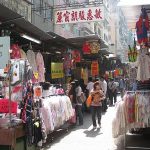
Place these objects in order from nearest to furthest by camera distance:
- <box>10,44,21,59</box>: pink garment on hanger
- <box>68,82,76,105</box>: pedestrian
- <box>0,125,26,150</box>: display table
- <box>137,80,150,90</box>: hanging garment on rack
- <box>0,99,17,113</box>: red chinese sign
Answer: <box>0,125,26,150</box>: display table → <box>0,99,17,113</box>: red chinese sign → <box>137,80,150,90</box>: hanging garment on rack → <box>10,44,21,59</box>: pink garment on hanger → <box>68,82,76,105</box>: pedestrian

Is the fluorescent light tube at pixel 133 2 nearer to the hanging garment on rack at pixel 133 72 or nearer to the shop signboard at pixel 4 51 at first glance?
the hanging garment on rack at pixel 133 72

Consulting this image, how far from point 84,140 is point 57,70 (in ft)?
Result: 15.8

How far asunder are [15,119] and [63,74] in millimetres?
8215

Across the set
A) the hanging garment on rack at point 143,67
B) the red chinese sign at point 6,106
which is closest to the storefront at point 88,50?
the hanging garment on rack at point 143,67

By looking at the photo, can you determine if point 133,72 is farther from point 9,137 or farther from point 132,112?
point 9,137

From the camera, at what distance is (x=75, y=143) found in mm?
10359

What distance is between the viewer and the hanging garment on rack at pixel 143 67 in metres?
9.13

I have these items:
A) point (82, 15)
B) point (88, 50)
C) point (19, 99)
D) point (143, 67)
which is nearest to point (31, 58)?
point (19, 99)

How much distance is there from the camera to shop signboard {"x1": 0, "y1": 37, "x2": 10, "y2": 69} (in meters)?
6.88

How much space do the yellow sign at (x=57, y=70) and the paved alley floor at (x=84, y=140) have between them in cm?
251

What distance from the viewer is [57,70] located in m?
15.0

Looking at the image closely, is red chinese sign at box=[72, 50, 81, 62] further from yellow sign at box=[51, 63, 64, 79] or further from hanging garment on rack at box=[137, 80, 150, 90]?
hanging garment on rack at box=[137, 80, 150, 90]

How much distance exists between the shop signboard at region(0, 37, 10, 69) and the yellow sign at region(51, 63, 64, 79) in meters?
7.51

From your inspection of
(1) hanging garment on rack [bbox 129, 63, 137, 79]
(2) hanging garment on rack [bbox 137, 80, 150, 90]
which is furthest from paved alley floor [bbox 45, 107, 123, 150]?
(1) hanging garment on rack [bbox 129, 63, 137, 79]
